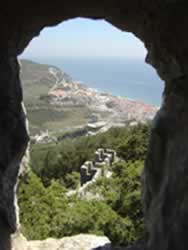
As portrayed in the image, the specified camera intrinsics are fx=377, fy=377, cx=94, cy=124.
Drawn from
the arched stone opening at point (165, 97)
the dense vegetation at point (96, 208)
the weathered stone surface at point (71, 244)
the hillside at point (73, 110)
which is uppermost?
the arched stone opening at point (165, 97)

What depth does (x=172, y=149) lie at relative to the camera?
6781mm

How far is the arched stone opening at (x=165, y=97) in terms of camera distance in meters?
6.07

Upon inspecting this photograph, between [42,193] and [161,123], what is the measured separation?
11.1m

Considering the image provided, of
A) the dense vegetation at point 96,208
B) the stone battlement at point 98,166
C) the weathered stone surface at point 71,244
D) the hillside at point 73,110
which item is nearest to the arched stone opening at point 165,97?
the weathered stone surface at point 71,244

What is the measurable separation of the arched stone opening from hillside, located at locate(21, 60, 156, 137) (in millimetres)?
82596

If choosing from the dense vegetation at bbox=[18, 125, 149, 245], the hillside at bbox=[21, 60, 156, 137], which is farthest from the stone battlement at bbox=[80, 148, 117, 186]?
the hillside at bbox=[21, 60, 156, 137]

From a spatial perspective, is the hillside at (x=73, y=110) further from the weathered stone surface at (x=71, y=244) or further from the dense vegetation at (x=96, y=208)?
the weathered stone surface at (x=71, y=244)

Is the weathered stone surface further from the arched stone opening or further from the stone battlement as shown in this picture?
the stone battlement

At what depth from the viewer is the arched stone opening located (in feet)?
19.9

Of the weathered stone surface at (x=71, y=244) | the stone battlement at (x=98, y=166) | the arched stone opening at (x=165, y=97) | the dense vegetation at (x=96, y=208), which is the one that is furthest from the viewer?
the stone battlement at (x=98, y=166)

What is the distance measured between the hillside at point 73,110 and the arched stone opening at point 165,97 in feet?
271

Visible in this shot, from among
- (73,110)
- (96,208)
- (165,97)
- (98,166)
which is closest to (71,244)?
(96,208)

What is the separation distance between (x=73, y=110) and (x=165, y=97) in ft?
449

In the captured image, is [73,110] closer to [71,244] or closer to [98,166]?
[98,166]
